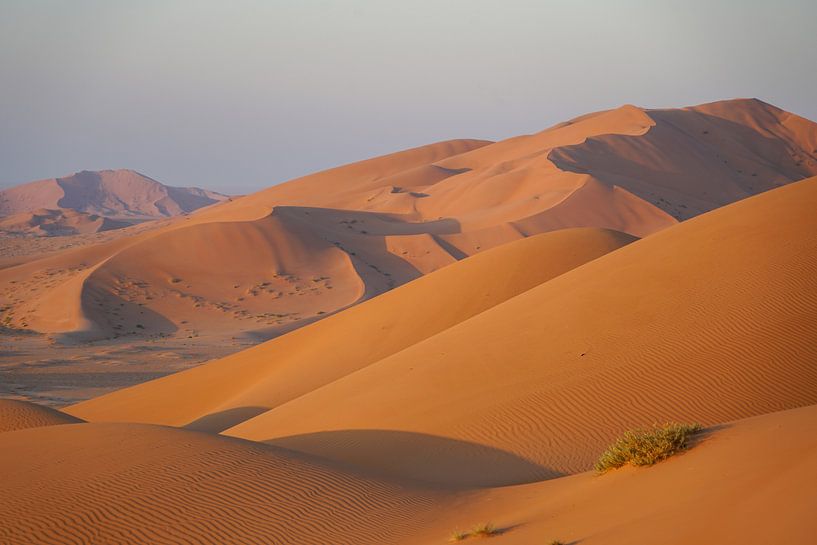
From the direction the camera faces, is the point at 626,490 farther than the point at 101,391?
No

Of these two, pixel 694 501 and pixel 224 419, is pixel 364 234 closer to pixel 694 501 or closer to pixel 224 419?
pixel 224 419

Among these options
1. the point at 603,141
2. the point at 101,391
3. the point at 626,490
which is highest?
the point at 603,141

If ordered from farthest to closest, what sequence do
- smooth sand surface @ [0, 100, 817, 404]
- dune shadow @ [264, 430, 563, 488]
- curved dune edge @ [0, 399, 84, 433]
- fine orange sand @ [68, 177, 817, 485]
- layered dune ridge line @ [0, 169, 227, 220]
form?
layered dune ridge line @ [0, 169, 227, 220] < smooth sand surface @ [0, 100, 817, 404] < curved dune edge @ [0, 399, 84, 433] < fine orange sand @ [68, 177, 817, 485] < dune shadow @ [264, 430, 563, 488]

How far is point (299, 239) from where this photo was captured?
41.3 metres

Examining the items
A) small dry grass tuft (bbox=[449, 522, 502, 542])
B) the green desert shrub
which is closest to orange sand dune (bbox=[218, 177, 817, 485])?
the green desert shrub

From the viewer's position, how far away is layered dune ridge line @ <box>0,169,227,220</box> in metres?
135

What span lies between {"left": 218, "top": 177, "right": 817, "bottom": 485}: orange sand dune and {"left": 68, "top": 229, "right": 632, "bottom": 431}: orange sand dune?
155 inches

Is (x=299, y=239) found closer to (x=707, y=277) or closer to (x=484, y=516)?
(x=707, y=277)

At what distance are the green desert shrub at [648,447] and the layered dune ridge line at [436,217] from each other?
24.6 m

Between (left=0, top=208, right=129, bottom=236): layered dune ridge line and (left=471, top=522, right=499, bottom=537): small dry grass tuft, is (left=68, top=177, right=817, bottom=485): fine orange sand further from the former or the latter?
(left=0, top=208, right=129, bottom=236): layered dune ridge line

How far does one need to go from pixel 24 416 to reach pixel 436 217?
42.1 meters

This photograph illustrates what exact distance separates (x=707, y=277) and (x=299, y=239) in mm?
30700

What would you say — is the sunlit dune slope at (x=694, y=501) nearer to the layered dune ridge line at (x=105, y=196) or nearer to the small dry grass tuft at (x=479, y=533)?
the small dry grass tuft at (x=479, y=533)

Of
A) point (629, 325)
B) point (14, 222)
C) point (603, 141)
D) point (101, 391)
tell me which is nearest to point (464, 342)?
point (629, 325)
